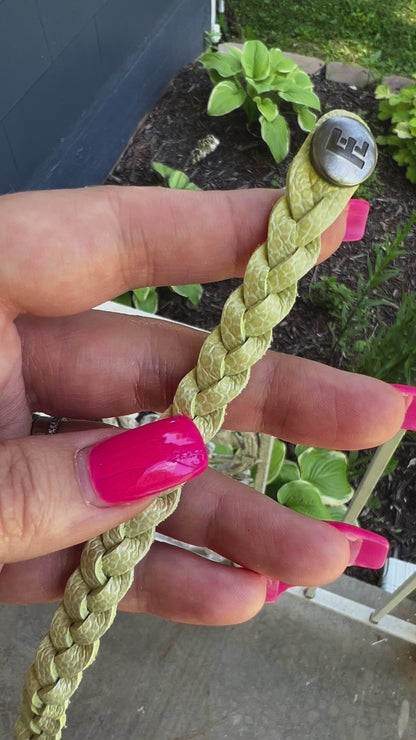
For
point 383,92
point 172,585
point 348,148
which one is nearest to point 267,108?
point 383,92

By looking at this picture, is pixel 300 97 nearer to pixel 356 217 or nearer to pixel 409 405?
pixel 356 217

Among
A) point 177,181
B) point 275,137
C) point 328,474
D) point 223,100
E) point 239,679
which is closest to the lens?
point 239,679

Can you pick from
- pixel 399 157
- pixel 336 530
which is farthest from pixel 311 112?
pixel 336 530

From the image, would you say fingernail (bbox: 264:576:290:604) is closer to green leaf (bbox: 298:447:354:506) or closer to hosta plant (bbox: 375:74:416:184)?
green leaf (bbox: 298:447:354:506)

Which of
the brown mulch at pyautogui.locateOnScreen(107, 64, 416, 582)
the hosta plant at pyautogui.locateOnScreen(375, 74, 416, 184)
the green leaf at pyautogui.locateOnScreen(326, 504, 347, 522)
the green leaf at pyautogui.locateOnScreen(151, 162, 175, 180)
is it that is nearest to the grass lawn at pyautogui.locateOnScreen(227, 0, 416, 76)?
the brown mulch at pyautogui.locateOnScreen(107, 64, 416, 582)

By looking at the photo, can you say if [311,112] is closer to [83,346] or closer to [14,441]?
[83,346]

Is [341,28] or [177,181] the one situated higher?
[341,28]

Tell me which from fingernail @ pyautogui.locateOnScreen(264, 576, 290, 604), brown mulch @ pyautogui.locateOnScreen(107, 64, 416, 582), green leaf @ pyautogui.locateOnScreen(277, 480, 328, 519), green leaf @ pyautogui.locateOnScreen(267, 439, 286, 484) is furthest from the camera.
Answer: brown mulch @ pyautogui.locateOnScreen(107, 64, 416, 582)
